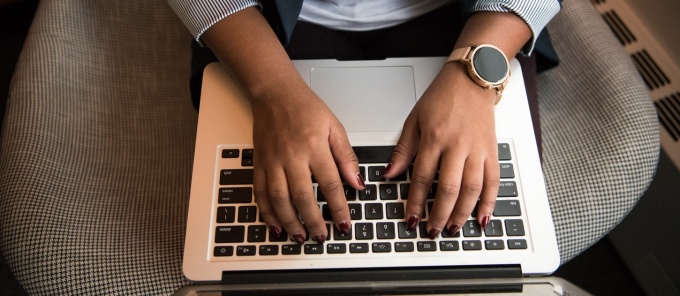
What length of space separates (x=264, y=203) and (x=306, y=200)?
5cm

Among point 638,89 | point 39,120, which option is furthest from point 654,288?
point 39,120

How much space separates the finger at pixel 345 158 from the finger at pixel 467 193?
4.1 inches

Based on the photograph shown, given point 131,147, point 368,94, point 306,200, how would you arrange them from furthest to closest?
point 131,147 → point 368,94 → point 306,200

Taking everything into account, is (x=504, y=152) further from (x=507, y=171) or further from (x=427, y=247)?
(x=427, y=247)

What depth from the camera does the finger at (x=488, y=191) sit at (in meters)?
0.55

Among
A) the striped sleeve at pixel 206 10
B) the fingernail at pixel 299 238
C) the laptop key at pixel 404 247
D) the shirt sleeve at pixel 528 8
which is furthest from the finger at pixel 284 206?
the shirt sleeve at pixel 528 8

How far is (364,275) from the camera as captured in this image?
1.80 ft

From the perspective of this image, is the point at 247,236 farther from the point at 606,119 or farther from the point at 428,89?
the point at 606,119

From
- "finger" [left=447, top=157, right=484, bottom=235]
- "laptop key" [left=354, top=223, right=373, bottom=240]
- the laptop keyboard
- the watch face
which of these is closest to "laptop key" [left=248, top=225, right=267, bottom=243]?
the laptop keyboard

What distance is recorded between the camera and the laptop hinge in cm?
55

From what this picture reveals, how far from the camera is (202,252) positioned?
56cm

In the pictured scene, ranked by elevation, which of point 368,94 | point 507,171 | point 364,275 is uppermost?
point 368,94

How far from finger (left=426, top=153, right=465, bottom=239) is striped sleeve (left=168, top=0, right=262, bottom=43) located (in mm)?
302

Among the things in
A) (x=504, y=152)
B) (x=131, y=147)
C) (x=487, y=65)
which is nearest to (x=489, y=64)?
(x=487, y=65)
